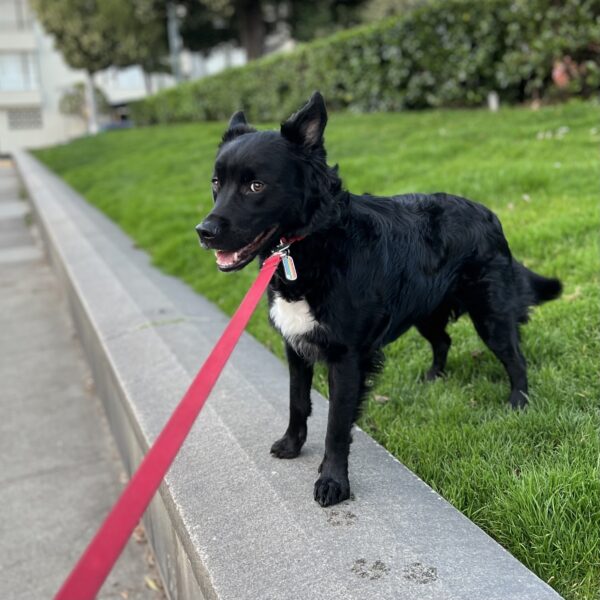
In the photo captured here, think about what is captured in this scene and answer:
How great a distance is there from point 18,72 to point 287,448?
53306 mm

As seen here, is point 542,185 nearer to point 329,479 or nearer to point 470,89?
point 329,479

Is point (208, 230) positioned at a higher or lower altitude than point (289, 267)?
higher

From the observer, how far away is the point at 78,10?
3325 cm

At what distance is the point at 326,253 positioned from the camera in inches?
89.4

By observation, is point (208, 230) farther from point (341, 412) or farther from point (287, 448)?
point (287, 448)

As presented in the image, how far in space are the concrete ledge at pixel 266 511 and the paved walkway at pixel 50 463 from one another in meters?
0.24

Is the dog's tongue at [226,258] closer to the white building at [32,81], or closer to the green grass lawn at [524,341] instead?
the green grass lawn at [524,341]

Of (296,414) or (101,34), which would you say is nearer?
(296,414)

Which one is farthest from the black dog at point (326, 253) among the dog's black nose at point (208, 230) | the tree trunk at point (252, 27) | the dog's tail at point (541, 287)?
the tree trunk at point (252, 27)

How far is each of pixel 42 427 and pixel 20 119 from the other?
50.8 m

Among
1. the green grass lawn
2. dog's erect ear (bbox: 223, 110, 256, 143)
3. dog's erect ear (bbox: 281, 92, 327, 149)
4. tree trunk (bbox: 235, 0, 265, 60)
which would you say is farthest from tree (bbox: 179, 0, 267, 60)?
dog's erect ear (bbox: 281, 92, 327, 149)

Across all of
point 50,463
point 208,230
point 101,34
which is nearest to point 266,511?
point 208,230

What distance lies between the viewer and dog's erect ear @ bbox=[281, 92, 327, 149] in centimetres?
217

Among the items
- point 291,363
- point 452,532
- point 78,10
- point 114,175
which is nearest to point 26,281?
point 114,175
